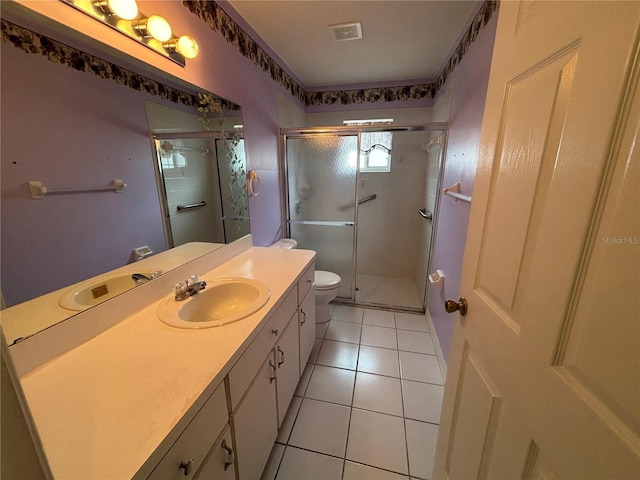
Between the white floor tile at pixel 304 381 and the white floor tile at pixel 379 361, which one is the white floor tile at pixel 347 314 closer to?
the white floor tile at pixel 379 361

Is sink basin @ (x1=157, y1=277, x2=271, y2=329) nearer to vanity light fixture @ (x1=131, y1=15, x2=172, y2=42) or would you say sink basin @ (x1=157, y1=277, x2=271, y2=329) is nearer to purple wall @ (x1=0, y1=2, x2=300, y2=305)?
purple wall @ (x1=0, y1=2, x2=300, y2=305)

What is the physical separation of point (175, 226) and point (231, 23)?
4.45 ft

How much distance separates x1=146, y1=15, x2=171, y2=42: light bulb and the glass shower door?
4.91 ft

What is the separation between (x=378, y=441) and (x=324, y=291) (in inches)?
43.8

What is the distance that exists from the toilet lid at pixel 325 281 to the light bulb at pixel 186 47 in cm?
175

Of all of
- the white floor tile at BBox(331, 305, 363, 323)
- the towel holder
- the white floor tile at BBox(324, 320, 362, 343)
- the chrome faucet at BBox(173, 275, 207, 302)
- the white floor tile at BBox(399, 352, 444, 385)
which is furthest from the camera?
the white floor tile at BBox(331, 305, 363, 323)

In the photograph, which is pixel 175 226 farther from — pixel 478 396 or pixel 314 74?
pixel 314 74

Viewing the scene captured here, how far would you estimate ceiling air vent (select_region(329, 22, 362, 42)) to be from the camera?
5.61 feet

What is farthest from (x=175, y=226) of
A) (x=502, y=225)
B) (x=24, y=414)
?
(x=502, y=225)

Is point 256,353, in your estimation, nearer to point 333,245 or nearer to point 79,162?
point 79,162

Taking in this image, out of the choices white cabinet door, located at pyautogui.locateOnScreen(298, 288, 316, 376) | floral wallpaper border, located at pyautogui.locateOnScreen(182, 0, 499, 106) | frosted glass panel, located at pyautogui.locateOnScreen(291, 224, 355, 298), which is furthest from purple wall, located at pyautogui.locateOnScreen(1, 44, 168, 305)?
frosted glass panel, located at pyautogui.locateOnScreen(291, 224, 355, 298)

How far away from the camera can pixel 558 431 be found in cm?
48

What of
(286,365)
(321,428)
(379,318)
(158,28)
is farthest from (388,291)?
(158,28)

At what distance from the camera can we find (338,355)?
6.58 feet
